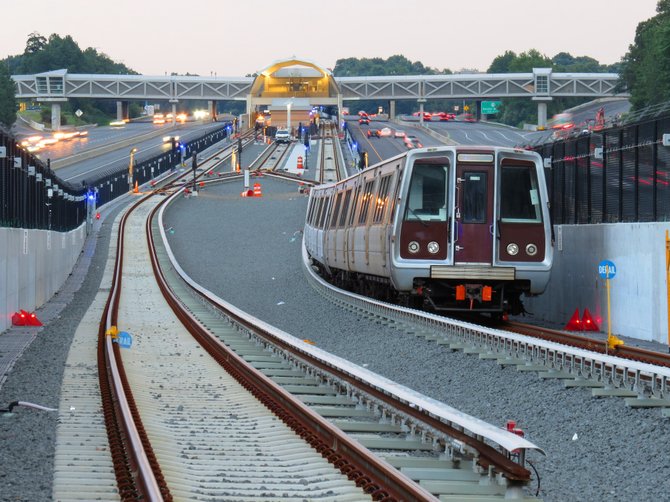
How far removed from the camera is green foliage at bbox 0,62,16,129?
15725cm

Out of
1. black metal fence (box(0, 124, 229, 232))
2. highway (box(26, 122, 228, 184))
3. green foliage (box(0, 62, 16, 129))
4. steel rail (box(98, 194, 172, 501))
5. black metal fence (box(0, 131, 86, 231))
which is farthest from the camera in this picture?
green foliage (box(0, 62, 16, 129))

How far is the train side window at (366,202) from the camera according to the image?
26938mm

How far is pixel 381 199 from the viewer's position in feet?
81.7

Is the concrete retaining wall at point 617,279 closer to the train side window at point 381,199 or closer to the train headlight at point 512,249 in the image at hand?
the train headlight at point 512,249

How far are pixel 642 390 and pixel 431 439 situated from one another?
2600 mm

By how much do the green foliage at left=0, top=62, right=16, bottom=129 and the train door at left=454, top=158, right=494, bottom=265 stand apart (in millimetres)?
139537

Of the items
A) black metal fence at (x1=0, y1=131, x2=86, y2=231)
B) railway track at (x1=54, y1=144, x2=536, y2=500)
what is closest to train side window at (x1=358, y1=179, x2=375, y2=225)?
railway track at (x1=54, y1=144, x2=536, y2=500)

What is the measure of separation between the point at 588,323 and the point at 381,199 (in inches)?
182

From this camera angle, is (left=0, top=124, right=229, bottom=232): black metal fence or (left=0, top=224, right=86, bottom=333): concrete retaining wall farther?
(left=0, top=124, right=229, bottom=232): black metal fence

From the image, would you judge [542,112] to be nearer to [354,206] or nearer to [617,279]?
[354,206]

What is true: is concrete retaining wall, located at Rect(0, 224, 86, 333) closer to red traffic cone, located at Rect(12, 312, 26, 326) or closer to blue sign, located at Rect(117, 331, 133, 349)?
red traffic cone, located at Rect(12, 312, 26, 326)

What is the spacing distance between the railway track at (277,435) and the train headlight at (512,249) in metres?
4.56

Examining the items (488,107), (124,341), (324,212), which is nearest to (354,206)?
(324,212)

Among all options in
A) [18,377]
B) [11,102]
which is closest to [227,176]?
[11,102]
